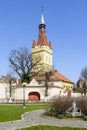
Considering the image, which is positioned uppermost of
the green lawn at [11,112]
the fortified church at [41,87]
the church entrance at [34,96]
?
the fortified church at [41,87]

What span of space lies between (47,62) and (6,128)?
91424mm

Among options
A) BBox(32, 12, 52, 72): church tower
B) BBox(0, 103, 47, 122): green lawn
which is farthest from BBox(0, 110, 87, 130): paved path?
BBox(32, 12, 52, 72): church tower

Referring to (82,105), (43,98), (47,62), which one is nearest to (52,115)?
(82,105)

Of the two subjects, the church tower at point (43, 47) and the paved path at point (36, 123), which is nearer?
the paved path at point (36, 123)

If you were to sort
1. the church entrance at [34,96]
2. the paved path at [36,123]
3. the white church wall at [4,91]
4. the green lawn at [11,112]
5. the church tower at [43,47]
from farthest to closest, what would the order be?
the church tower at [43,47] → the white church wall at [4,91] → the church entrance at [34,96] → the green lawn at [11,112] → the paved path at [36,123]

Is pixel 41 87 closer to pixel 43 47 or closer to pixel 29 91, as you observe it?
pixel 29 91

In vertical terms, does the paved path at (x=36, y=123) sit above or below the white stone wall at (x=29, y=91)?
below

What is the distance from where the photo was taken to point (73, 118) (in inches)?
813

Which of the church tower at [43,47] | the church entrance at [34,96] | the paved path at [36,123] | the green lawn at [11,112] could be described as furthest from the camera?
the church tower at [43,47]

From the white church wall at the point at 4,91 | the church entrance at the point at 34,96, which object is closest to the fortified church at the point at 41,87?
the church entrance at the point at 34,96

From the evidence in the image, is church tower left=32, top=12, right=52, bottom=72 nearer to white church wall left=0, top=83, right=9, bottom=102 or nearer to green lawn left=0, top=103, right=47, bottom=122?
white church wall left=0, top=83, right=9, bottom=102

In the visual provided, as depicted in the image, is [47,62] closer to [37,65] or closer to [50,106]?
[37,65]

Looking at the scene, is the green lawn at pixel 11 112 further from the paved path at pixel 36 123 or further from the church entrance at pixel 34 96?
the church entrance at pixel 34 96

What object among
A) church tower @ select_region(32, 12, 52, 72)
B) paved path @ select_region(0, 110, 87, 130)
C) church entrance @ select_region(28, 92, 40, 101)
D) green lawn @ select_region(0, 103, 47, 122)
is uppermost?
church tower @ select_region(32, 12, 52, 72)
